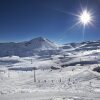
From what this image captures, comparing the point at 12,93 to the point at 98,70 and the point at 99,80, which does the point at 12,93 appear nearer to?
the point at 99,80

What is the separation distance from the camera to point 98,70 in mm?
68000

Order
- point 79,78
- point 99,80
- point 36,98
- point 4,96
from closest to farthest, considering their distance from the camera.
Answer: point 36,98 < point 4,96 < point 99,80 < point 79,78

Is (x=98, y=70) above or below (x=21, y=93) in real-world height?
above

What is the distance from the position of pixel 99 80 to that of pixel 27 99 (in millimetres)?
25365

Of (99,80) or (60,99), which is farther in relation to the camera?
(99,80)

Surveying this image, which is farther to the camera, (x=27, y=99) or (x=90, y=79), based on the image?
(x=90, y=79)

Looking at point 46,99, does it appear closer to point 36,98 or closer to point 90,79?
point 36,98

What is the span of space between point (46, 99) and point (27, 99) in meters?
3.08

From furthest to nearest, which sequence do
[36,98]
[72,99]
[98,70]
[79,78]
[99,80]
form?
[98,70] → [79,78] → [99,80] → [36,98] → [72,99]

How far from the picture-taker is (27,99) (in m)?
32.7

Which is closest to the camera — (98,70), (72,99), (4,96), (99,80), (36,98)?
(72,99)

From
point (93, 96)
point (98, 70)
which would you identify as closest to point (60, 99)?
point (93, 96)

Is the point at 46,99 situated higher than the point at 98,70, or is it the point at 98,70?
the point at 98,70

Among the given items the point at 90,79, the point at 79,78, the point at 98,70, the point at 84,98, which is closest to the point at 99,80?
the point at 90,79
